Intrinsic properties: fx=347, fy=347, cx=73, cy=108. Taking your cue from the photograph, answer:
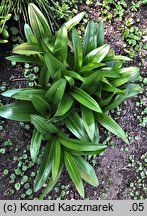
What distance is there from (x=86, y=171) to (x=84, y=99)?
22.5 inches

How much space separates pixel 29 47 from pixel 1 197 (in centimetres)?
124

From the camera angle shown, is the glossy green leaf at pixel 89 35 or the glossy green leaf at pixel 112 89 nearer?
the glossy green leaf at pixel 112 89

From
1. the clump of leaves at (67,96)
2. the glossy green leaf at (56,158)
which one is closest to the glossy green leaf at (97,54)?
the clump of leaves at (67,96)

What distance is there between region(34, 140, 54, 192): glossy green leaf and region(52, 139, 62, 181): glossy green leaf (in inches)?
1.7

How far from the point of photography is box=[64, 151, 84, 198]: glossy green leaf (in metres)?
2.66

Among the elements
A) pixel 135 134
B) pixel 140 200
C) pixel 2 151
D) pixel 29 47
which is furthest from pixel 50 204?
pixel 29 47

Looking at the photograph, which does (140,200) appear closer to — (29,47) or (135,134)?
(135,134)

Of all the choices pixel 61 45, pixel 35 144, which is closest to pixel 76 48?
pixel 61 45

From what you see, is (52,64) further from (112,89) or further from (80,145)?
(80,145)

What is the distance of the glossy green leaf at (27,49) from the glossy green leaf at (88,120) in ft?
1.96

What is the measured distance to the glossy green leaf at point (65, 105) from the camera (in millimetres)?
2650

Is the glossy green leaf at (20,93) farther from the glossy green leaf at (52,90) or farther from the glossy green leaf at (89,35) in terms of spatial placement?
the glossy green leaf at (89,35)

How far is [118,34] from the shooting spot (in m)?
3.53

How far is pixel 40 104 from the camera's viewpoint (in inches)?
106
